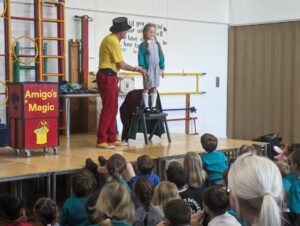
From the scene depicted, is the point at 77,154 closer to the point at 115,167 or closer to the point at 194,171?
the point at 115,167

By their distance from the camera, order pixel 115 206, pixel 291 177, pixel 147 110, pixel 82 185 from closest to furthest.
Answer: pixel 115 206
pixel 82 185
pixel 291 177
pixel 147 110

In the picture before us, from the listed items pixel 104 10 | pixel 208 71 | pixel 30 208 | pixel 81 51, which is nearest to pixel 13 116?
pixel 30 208

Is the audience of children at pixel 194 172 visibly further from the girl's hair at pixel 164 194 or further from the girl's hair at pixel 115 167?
the girl's hair at pixel 164 194

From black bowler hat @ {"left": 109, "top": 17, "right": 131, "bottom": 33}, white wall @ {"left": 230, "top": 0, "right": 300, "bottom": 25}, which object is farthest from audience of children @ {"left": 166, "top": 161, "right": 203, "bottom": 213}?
white wall @ {"left": 230, "top": 0, "right": 300, "bottom": 25}

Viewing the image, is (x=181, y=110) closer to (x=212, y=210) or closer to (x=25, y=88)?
(x=25, y=88)

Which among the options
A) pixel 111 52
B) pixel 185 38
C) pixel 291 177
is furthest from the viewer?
pixel 185 38

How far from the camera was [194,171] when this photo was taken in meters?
4.12

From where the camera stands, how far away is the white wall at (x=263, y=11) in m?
9.49

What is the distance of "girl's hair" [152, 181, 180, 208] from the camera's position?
3.12 meters

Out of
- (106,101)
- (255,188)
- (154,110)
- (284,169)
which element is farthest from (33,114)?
(255,188)

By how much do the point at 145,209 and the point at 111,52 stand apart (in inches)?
126

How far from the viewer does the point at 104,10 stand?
8.45 m

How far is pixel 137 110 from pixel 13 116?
179 centimetres

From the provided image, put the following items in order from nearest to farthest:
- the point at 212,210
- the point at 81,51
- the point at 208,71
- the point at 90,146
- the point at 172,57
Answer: the point at 212,210, the point at 90,146, the point at 81,51, the point at 172,57, the point at 208,71
